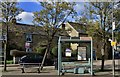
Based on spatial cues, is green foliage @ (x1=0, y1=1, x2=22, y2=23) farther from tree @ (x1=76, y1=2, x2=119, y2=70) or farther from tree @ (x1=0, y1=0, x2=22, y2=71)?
tree @ (x1=76, y1=2, x2=119, y2=70)

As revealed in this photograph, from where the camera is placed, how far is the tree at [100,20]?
71.3ft

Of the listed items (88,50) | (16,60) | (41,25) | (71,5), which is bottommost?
(16,60)

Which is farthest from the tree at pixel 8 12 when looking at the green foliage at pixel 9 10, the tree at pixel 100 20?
the tree at pixel 100 20

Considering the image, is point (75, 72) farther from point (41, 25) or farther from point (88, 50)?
point (41, 25)

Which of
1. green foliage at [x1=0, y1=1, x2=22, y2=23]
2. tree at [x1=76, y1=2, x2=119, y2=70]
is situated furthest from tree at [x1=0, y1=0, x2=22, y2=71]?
tree at [x1=76, y1=2, x2=119, y2=70]

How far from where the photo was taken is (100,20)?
22031mm

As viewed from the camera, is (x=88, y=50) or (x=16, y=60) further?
(x=16, y=60)

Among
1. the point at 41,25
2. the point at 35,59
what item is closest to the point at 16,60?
the point at 35,59

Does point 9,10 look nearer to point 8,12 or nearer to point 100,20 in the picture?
point 8,12

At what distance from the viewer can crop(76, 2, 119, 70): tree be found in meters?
21.7

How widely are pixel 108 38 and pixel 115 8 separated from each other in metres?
2.56

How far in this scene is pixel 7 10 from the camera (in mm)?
22609

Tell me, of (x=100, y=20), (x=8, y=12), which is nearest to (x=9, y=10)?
(x=8, y=12)

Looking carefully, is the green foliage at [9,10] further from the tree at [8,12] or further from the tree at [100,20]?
the tree at [100,20]
